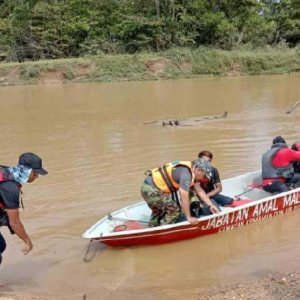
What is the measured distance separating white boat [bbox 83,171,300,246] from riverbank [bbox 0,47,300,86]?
29.2 meters

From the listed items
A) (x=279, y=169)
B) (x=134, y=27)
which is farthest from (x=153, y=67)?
(x=279, y=169)

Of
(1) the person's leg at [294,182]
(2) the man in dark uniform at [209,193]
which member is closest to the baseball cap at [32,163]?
(2) the man in dark uniform at [209,193]

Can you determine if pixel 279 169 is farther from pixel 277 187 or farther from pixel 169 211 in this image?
pixel 169 211

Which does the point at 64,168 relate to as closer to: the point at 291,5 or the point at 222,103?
the point at 222,103

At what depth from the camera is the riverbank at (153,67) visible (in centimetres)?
3538

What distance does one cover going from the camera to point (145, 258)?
574 cm

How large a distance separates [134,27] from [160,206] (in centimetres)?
3619

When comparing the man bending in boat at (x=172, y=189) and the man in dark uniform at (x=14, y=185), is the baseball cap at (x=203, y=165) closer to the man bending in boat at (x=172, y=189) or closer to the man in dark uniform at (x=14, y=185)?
the man bending in boat at (x=172, y=189)

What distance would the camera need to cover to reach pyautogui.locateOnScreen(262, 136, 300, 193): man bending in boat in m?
6.81

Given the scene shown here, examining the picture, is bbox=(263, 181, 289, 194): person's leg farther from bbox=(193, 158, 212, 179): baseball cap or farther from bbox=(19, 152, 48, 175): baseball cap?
bbox=(19, 152, 48, 175): baseball cap

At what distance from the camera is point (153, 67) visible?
120 ft

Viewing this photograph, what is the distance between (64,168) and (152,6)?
3384cm

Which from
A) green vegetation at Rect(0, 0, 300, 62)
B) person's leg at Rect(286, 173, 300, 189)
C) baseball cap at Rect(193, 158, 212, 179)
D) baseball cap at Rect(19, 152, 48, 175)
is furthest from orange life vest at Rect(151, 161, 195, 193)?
green vegetation at Rect(0, 0, 300, 62)

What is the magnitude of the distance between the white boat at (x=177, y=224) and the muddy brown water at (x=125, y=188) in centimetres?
13
